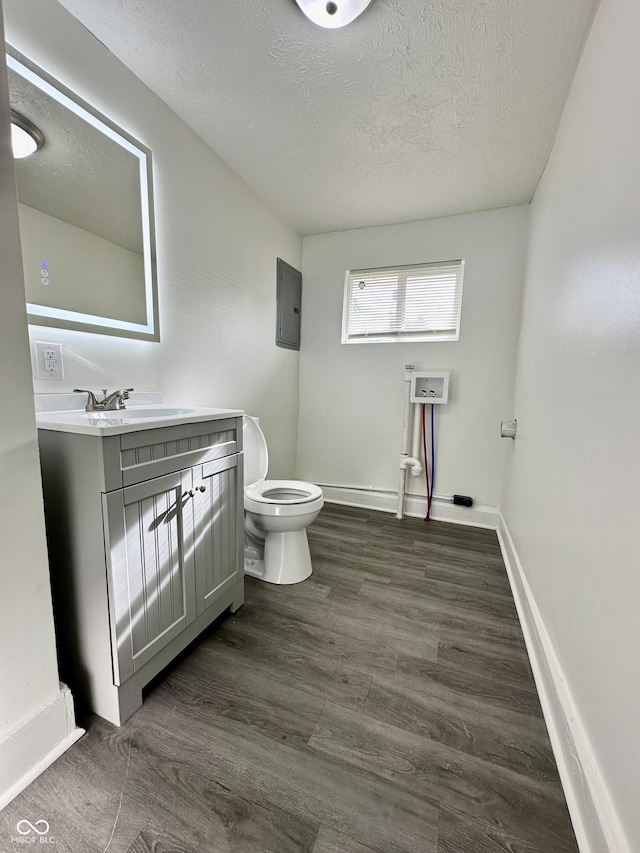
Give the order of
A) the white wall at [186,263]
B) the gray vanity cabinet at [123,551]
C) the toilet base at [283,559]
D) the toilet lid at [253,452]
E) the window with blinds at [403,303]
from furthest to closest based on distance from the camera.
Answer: the window with blinds at [403,303] < the toilet lid at [253,452] < the toilet base at [283,559] < the white wall at [186,263] < the gray vanity cabinet at [123,551]

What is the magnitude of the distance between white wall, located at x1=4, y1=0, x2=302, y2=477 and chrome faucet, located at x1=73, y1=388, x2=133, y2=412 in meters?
0.06

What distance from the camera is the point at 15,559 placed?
2.67ft

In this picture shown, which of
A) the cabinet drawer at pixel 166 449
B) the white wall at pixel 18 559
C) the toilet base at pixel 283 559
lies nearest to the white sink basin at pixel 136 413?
the cabinet drawer at pixel 166 449

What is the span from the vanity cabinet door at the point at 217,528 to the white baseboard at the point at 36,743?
42 centimetres

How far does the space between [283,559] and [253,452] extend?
59 centimetres

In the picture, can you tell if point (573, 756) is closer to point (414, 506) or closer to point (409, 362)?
point (414, 506)

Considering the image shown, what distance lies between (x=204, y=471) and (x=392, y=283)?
2161 millimetres

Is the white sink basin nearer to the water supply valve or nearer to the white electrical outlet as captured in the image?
the white electrical outlet

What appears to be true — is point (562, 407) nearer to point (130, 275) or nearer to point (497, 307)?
point (497, 307)

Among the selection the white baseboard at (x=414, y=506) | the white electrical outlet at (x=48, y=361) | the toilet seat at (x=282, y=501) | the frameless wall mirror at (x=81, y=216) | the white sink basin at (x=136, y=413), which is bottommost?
the white baseboard at (x=414, y=506)

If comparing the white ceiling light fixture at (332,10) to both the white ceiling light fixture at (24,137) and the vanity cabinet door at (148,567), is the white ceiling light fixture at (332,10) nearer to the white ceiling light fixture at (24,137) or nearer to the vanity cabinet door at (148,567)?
the white ceiling light fixture at (24,137)

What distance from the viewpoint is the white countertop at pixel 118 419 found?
0.89 m

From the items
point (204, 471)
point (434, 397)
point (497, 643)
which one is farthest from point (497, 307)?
point (204, 471)

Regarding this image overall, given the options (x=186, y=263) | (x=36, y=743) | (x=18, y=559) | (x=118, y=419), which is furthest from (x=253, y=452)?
(x=36, y=743)
